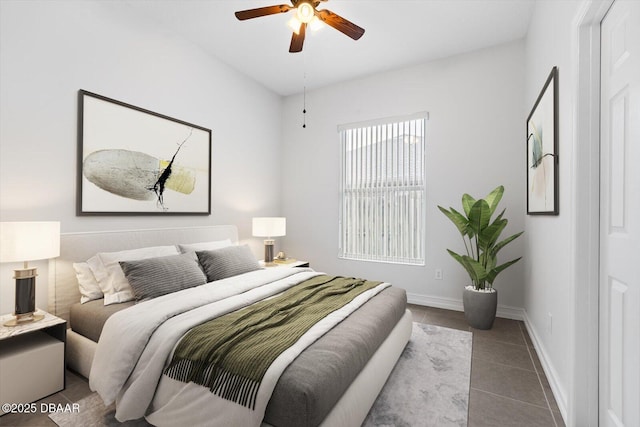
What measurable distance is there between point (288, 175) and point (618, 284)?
157 inches

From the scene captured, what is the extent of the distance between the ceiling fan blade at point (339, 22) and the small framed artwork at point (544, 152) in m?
1.37

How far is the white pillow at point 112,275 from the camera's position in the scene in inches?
87.3

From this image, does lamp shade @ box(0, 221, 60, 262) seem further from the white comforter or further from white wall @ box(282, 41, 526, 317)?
white wall @ box(282, 41, 526, 317)

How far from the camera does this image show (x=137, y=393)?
1509 mm

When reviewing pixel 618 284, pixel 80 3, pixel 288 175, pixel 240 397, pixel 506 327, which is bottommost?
pixel 506 327

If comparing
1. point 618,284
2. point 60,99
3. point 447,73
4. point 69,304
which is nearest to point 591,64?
point 618,284

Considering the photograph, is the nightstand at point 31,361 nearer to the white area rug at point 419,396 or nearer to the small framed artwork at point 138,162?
the white area rug at point 419,396

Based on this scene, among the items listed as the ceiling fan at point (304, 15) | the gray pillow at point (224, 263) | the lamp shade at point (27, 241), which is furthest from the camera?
the gray pillow at point (224, 263)

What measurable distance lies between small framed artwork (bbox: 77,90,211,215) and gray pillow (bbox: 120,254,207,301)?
0.77 metres

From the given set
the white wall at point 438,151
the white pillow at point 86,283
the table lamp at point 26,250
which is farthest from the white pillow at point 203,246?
the white wall at point 438,151

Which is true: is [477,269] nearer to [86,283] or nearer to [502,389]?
[502,389]

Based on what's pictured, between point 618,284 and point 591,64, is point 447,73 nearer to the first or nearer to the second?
point 591,64

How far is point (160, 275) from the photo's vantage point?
2.28m

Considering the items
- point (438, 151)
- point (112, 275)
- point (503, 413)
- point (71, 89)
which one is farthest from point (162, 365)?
point (438, 151)
